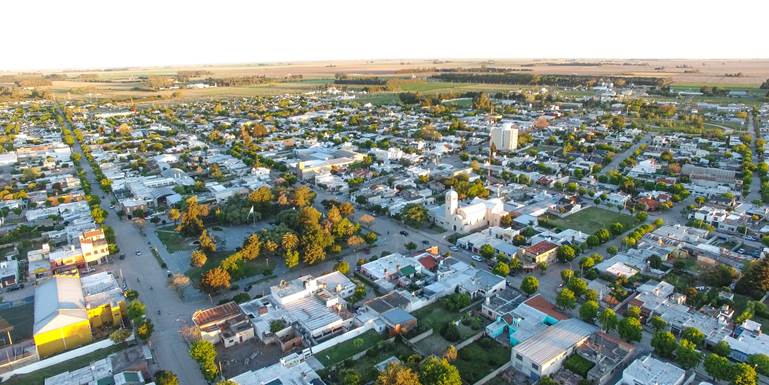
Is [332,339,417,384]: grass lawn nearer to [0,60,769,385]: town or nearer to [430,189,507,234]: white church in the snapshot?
[0,60,769,385]: town

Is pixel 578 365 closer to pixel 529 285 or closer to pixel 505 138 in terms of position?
pixel 529 285

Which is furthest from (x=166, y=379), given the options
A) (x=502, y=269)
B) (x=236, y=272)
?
(x=502, y=269)

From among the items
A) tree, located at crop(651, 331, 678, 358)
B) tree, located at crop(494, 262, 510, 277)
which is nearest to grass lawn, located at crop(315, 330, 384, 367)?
tree, located at crop(494, 262, 510, 277)

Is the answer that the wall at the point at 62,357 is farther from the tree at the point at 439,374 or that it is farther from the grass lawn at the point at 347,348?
the tree at the point at 439,374

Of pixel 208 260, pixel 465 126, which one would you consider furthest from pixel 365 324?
pixel 465 126

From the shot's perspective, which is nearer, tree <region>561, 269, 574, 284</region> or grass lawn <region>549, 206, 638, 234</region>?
tree <region>561, 269, 574, 284</region>

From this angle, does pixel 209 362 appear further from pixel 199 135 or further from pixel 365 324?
pixel 199 135

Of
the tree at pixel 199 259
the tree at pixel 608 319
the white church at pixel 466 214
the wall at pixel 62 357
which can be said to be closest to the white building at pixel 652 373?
the tree at pixel 608 319
